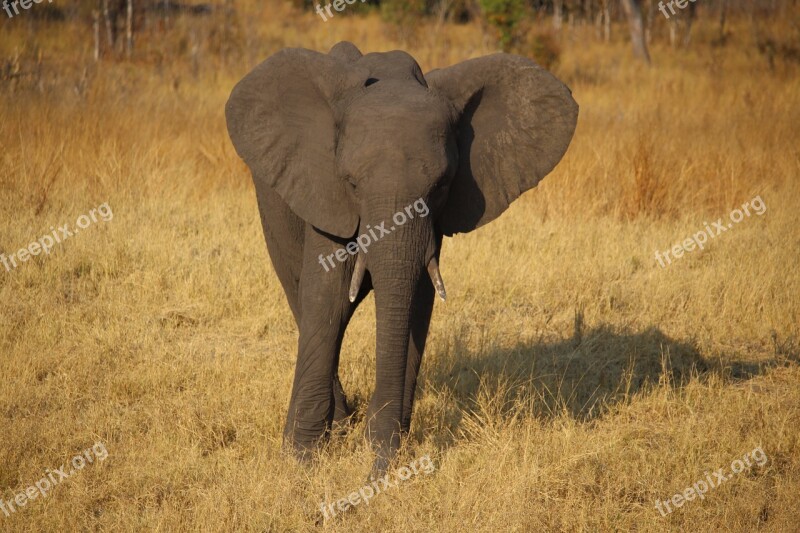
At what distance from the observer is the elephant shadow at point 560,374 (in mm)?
5219

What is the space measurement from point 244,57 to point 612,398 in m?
13.2

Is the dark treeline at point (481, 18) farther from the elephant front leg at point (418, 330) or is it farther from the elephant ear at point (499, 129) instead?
the elephant front leg at point (418, 330)

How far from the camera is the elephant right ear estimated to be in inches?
159

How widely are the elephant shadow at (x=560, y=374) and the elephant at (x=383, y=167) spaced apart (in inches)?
28.2

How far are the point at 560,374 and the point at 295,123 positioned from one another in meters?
2.77

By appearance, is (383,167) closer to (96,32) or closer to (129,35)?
(96,32)

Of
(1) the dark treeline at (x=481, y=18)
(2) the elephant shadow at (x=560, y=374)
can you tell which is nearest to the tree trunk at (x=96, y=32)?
(1) the dark treeline at (x=481, y=18)

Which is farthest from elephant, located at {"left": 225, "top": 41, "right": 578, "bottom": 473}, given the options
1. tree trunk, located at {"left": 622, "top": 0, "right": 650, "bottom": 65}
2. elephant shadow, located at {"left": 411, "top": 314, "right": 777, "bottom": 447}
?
tree trunk, located at {"left": 622, "top": 0, "right": 650, "bottom": 65}

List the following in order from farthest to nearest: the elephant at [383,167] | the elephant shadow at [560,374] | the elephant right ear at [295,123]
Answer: the elephant shadow at [560,374]
the elephant right ear at [295,123]
the elephant at [383,167]

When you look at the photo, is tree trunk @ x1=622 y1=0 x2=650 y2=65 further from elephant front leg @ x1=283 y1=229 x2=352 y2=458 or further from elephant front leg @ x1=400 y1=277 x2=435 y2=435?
elephant front leg @ x1=283 y1=229 x2=352 y2=458

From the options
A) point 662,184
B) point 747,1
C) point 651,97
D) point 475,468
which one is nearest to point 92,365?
point 475,468

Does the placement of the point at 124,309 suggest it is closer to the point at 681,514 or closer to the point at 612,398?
the point at 612,398

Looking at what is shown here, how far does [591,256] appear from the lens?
786 cm

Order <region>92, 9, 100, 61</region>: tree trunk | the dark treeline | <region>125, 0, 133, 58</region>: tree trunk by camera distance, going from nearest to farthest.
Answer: <region>92, 9, 100, 61</region>: tree trunk, <region>125, 0, 133, 58</region>: tree trunk, the dark treeline
